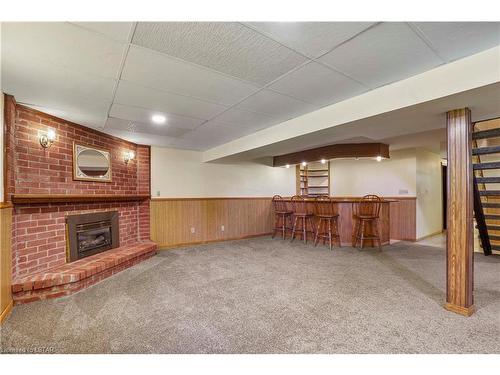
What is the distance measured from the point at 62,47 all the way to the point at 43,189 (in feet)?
6.58

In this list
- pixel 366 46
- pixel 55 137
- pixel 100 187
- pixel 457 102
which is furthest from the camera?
pixel 100 187

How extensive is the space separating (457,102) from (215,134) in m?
3.03

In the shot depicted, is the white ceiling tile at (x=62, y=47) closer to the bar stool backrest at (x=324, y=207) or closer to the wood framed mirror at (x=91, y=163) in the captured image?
the wood framed mirror at (x=91, y=163)

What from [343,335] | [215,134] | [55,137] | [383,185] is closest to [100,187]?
[55,137]

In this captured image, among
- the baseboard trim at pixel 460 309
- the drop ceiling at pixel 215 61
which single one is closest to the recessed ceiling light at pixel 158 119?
the drop ceiling at pixel 215 61

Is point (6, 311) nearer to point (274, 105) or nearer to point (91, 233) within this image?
point (91, 233)

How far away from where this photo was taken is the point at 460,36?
4.95ft

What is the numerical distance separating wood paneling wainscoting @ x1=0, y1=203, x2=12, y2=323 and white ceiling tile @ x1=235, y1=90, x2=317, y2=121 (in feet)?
8.35

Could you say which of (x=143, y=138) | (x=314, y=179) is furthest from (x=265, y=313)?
(x=314, y=179)

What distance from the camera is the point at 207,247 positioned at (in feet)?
16.0

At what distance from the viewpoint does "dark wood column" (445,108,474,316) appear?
6.83ft

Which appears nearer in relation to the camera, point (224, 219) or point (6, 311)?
point (6, 311)

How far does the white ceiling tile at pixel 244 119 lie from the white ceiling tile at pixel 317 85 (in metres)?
0.70
